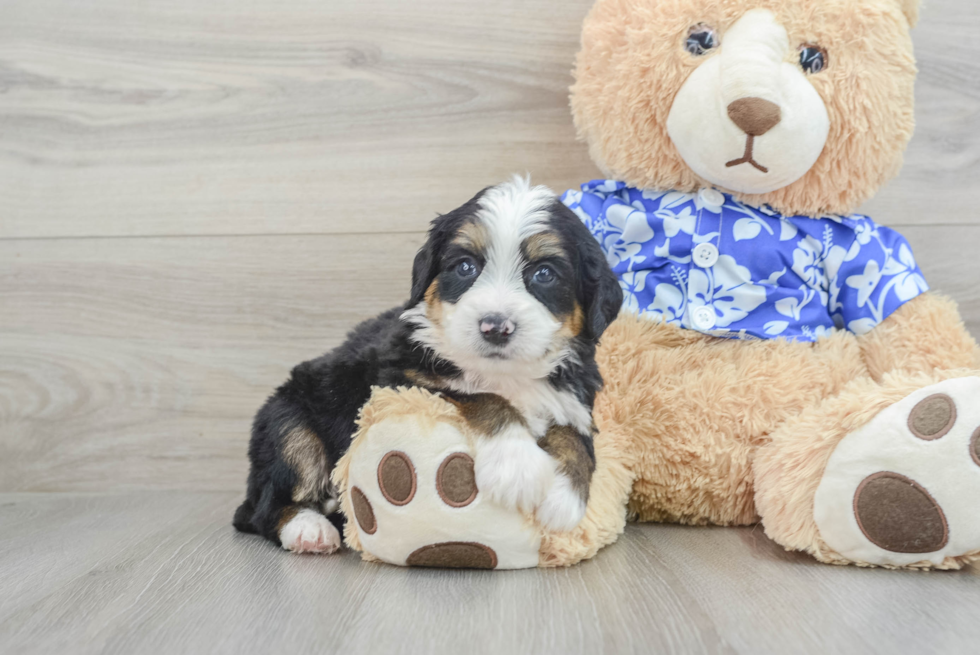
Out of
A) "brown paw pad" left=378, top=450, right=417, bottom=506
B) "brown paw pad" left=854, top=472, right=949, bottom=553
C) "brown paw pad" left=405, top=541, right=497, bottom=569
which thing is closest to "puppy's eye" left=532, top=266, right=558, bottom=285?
"brown paw pad" left=378, top=450, right=417, bottom=506

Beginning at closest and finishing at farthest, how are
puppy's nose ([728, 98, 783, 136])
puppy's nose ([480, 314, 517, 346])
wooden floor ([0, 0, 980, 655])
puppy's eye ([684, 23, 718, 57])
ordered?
1. puppy's nose ([480, 314, 517, 346])
2. puppy's nose ([728, 98, 783, 136])
3. puppy's eye ([684, 23, 718, 57])
4. wooden floor ([0, 0, 980, 655])

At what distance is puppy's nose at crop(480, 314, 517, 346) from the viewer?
1.45 m

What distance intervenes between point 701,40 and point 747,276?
0.61 m

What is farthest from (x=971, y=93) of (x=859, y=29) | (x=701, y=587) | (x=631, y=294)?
(x=701, y=587)

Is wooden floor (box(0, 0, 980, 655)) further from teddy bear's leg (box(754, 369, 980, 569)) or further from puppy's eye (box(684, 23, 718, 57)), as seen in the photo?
teddy bear's leg (box(754, 369, 980, 569))

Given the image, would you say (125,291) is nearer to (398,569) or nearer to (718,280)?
(398,569)

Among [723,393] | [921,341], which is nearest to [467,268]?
[723,393]

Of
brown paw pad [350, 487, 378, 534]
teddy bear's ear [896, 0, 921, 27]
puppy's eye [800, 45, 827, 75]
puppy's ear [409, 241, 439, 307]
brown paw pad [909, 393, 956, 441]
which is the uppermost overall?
teddy bear's ear [896, 0, 921, 27]

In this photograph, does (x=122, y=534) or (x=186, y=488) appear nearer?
(x=122, y=534)

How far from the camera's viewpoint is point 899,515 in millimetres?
1535

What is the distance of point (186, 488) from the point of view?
268 cm

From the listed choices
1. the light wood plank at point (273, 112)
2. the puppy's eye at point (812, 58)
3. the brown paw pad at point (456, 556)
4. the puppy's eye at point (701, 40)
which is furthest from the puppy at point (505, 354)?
the light wood plank at point (273, 112)

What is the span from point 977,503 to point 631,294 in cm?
91

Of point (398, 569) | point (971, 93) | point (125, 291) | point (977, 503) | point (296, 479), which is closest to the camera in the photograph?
point (977, 503)
